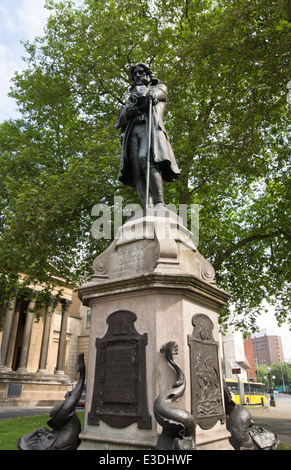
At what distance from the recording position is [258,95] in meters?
8.93

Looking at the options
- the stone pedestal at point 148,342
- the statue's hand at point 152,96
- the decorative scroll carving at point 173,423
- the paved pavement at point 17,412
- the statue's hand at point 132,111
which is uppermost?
the statue's hand at point 152,96

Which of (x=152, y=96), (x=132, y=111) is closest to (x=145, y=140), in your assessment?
(x=132, y=111)

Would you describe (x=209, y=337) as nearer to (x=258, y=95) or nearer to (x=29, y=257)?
(x=258, y=95)

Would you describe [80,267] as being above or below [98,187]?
below

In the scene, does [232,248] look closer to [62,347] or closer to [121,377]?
[121,377]

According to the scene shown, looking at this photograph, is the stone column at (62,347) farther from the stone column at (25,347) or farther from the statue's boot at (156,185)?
the statue's boot at (156,185)

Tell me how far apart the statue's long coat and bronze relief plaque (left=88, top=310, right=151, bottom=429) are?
8.70 ft

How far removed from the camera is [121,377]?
14.5 feet

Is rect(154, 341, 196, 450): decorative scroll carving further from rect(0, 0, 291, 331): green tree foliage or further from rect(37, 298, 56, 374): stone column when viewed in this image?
rect(37, 298, 56, 374): stone column

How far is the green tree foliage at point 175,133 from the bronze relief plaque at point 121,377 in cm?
Answer: 674

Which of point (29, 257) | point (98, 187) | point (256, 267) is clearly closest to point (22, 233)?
point (29, 257)

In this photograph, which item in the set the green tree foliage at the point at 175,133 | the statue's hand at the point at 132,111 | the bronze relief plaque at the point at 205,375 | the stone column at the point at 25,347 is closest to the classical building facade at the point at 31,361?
the stone column at the point at 25,347

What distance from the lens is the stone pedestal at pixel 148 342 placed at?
4164 mm
